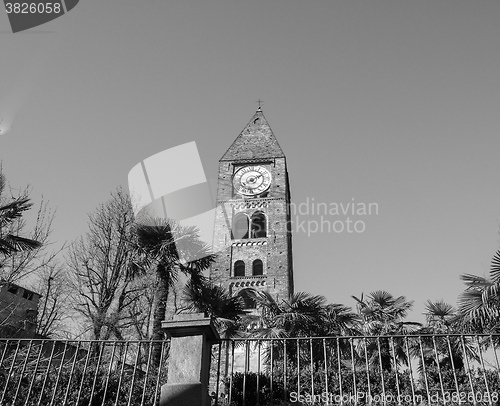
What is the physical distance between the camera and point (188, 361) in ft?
19.6

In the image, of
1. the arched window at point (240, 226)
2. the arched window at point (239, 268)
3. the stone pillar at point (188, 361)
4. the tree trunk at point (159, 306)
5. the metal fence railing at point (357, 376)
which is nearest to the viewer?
the stone pillar at point (188, 361)

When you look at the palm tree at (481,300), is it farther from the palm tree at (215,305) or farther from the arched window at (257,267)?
the arched window at (257,267)

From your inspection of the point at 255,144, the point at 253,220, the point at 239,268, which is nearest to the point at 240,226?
the point at 253,220

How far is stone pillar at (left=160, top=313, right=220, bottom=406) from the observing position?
18.6ft

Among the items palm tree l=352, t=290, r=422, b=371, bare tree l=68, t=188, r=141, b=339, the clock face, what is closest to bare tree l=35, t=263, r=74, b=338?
bare tree l=68, t=188, r=141, b=339

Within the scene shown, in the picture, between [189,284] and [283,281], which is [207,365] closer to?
[189,284]

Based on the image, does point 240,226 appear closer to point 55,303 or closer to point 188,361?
point 55,303

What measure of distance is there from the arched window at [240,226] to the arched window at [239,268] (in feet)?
8.28

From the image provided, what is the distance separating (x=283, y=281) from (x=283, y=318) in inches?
664

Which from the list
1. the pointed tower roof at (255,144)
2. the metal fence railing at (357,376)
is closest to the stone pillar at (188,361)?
the metal fence railing at (357,376)

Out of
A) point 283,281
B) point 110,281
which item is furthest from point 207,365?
point 283,281

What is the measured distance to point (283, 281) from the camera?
3278cm

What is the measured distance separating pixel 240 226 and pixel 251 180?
4.02m

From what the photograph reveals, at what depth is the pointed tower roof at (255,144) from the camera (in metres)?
39.9
